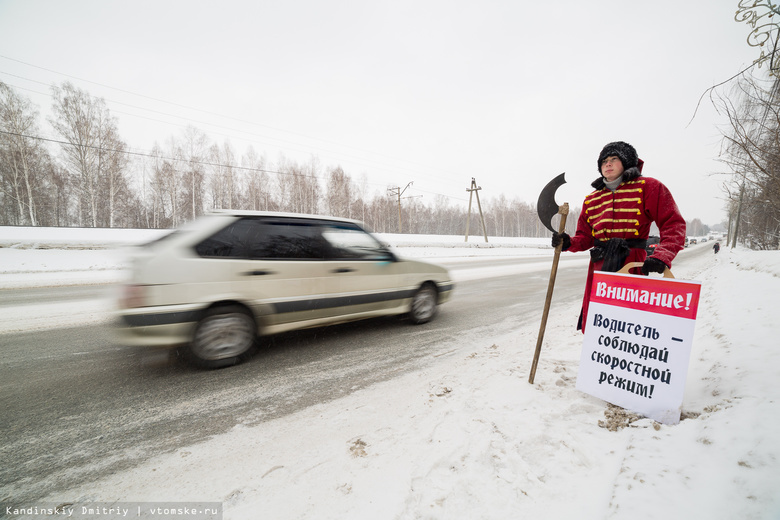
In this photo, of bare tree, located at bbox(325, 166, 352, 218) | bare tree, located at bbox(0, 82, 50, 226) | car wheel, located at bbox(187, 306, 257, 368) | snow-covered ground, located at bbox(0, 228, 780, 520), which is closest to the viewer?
snow-covered ground, located at bbox(0, 228, 780, 520)

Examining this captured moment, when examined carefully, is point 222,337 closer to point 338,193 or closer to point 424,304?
point 424,304

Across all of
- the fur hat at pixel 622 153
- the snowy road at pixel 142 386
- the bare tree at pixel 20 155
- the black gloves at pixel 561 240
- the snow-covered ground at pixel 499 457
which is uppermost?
the bare tree at pixel 20 155

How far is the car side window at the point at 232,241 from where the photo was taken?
296 cm

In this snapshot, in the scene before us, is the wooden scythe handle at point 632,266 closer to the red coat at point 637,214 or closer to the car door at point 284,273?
the red coat at point 637,214

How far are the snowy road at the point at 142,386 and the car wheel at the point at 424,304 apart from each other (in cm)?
18

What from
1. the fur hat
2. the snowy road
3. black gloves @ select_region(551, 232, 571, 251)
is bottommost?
the snowy road

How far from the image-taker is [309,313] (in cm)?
357

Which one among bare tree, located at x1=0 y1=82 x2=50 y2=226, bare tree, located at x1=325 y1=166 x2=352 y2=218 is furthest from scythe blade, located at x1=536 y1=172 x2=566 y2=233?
bare tree, located at x1=325 y1=166 x2=352 y2=218

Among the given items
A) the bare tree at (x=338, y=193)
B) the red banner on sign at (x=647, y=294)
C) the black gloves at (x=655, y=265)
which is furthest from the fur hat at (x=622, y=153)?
the bare tree at (x=338, y=193)

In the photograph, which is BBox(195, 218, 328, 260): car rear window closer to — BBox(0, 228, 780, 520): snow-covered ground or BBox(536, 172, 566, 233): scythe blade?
BBox(0, 228, 780, 520): snow-covered ground

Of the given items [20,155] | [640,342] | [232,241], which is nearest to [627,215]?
[640,342]

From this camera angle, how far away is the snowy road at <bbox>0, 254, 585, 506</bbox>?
186cm

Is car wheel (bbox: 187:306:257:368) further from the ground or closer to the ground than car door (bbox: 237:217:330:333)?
closer to the ground

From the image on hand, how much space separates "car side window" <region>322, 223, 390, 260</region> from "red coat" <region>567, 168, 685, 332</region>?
2517mm
